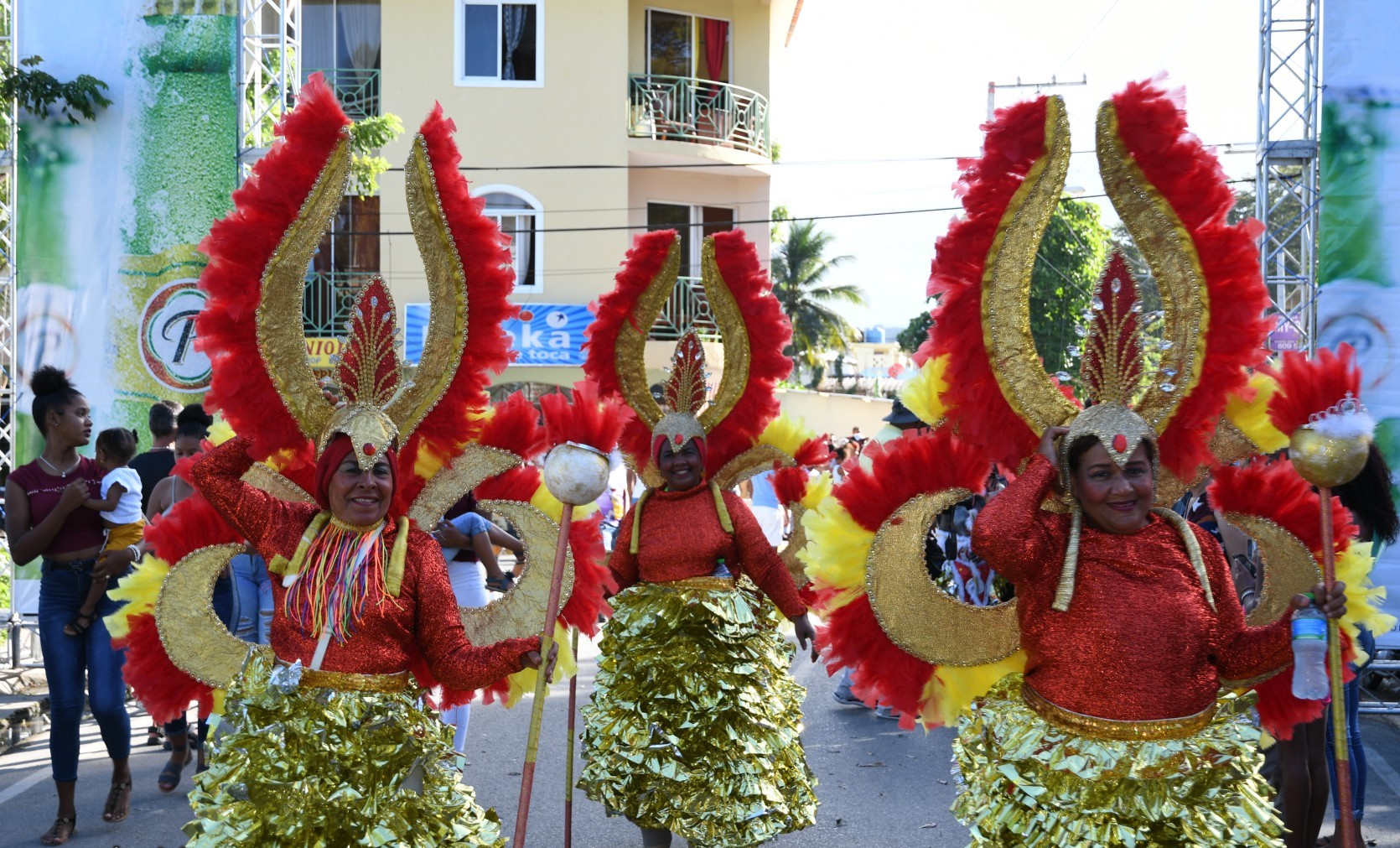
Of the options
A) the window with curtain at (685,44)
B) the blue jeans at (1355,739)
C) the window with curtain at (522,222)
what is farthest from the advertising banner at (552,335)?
the blue jeans at (1355,739)

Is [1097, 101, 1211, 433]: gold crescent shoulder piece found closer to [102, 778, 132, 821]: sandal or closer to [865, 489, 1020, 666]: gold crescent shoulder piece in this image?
[865, 489, 1020, 666]: gold crescent shoulder piece

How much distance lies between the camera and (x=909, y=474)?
3883 millimetres

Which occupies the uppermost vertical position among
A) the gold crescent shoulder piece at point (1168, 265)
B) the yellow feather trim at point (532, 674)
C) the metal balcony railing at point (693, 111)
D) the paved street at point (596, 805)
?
the metal balcony railing at point (693, 111)

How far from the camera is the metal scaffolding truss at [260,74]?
363 inches

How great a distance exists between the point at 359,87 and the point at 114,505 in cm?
1477

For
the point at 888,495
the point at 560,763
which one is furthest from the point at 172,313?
the point at 888,495

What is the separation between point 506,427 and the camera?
14.3ft

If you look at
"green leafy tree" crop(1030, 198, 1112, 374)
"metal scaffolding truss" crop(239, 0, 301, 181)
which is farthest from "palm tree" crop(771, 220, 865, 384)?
"metal scaffolding truss" crop(239, 0, 301, 181)

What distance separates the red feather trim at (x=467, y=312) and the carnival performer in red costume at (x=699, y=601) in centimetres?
182

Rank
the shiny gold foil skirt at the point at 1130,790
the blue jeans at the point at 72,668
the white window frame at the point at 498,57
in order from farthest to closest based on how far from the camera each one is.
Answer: the white window frame at the point at 498,57
the blue jeans at the point at 72,668
the shiny gold foil skirt at the point at 1130,790

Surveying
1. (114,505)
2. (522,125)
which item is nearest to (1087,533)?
(114,505)

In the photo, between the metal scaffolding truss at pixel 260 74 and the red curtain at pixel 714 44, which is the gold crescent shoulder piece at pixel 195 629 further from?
the red curtain at pixel 714 44

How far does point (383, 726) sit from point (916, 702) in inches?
59.5

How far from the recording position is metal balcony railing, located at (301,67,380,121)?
64.4 feet
